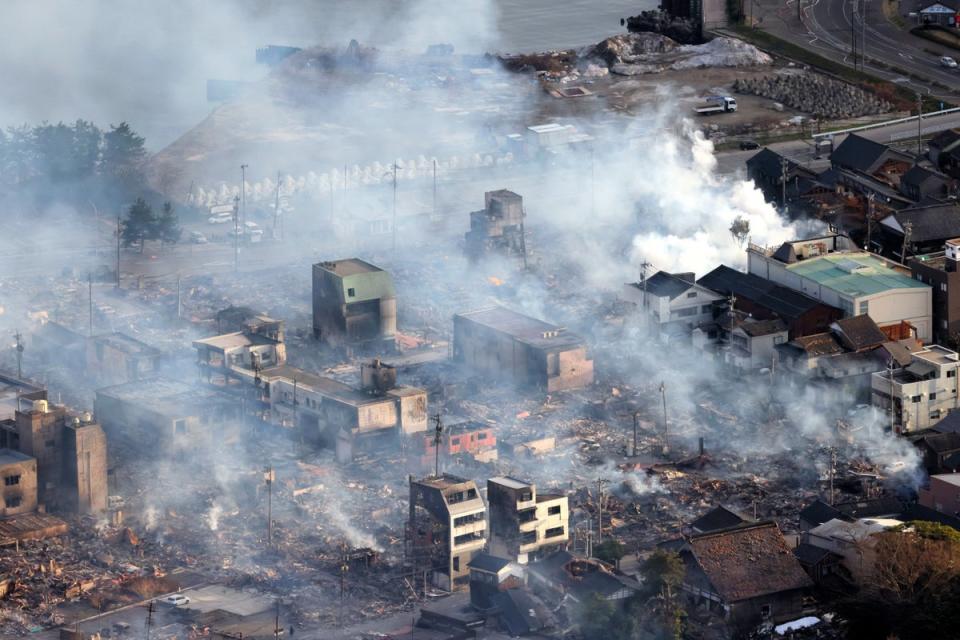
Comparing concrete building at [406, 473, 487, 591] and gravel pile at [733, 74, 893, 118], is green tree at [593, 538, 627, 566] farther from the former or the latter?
gravel pile at [733, 74, 893, 118]

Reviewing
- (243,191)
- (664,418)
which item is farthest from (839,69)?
(664,418)

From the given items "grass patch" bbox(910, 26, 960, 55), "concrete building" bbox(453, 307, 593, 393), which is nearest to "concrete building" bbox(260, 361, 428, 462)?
"concrete building" bbox(453, 307, 593, 393)

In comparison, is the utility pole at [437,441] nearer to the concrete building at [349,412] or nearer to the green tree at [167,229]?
the concrete building at [349,412]

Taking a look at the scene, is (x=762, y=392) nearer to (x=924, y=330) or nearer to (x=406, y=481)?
(x=924, y=330)

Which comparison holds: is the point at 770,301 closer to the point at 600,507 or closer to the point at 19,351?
the point at 600,507

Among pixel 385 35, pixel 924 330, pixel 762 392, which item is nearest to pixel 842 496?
pixel 762 392

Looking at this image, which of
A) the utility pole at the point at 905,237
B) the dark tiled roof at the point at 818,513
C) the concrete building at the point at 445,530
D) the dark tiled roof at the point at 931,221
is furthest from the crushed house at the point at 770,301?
the concrete building at the point at 445,530
